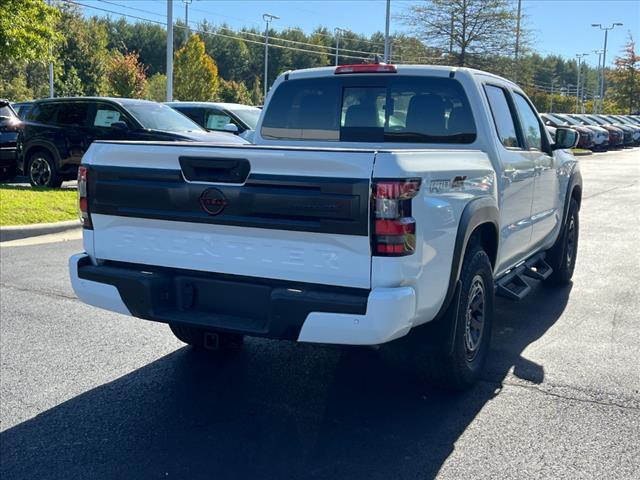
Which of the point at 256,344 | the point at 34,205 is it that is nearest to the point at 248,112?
the point at 34,205

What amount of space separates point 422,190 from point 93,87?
66321 mm

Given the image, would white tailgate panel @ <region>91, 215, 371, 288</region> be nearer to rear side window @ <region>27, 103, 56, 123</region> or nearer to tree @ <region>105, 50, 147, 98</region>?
rear side window @ <region>27, 103, 56, 123</region>

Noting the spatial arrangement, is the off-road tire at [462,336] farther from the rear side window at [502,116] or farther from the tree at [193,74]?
the tree at [193,74]

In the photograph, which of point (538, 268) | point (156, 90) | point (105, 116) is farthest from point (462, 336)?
point (156, 90)

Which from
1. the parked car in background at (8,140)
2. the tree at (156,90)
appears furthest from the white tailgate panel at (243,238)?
the tree at (156,90)

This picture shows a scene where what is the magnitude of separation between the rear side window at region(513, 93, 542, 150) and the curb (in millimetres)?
6735

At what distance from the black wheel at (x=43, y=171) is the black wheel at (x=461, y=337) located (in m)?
10.4

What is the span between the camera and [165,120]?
13055 millimetres

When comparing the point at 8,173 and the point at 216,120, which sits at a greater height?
the point at 216,120

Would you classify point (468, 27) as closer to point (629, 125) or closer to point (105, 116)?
Answer: point (629, 125)

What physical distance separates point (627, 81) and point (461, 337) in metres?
62.9

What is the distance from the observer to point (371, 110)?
5.42 m

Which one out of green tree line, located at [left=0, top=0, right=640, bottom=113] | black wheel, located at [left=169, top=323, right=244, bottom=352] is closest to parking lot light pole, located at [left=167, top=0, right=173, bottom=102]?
green tree line, located at [left=0, top=0, right=640, bottom=113]

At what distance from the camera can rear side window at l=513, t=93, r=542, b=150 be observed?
6.01 metres
